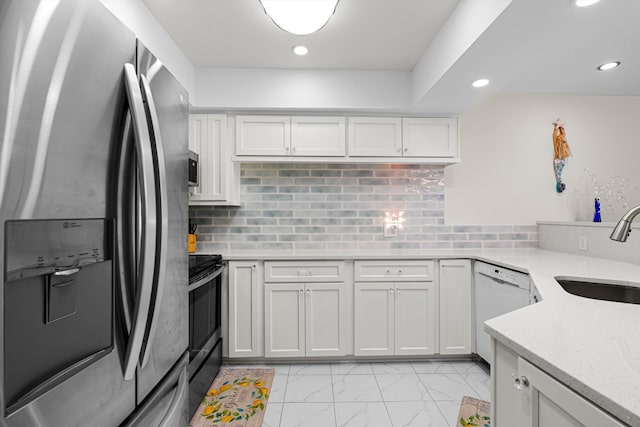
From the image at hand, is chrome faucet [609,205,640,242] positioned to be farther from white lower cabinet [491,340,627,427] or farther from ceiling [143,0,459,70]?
ceiling [143,0,459,70]

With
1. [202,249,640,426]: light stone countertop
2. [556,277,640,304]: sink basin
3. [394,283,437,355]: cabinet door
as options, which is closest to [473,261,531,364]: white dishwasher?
[556,277,640,304]: sink basin

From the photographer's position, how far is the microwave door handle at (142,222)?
77cm

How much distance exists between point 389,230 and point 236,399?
1.94 metres

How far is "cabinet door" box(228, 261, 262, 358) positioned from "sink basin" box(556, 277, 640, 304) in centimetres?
210

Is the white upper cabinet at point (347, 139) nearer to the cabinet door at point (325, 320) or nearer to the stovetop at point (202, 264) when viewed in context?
the stovetop at point (202, 264)

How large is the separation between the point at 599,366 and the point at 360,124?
2.47 meters

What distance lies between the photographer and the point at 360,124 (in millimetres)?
2889

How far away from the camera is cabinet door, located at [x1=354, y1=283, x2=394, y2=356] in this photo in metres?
2.68

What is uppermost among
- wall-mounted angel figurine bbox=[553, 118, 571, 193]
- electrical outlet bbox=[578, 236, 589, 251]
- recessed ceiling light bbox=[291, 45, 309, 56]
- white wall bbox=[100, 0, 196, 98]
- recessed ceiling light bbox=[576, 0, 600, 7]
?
recessed ceiling light bbox=[291, 45, 309, 56]

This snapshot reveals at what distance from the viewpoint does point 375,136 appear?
2.89m

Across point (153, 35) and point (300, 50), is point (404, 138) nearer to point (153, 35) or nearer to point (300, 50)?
point (300, 50)

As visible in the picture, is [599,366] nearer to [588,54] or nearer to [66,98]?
[66,98]

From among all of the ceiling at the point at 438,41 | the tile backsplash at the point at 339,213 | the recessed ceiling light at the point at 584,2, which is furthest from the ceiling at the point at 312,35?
the tile backsplash at the point at 339,213

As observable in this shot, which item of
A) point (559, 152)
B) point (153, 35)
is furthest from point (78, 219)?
point (559, 152)
